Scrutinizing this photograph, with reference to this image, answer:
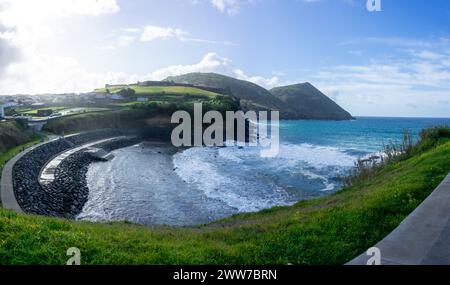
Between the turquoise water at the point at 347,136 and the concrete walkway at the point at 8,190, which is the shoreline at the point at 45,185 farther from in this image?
the turquoise water at the point at 347,136

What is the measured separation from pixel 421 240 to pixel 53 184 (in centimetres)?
2880

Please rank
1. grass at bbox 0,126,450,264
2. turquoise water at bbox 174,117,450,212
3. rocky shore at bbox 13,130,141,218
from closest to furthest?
grass at bbox 0,126,450,264, rocky shore at bbox 13,130,141,218, turquoise water at bbox 174,117,450,212

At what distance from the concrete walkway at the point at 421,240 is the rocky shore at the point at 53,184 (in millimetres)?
20692

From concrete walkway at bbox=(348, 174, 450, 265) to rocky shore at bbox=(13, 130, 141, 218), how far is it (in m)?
20.7

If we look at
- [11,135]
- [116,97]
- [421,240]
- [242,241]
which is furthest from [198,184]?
[116,97]

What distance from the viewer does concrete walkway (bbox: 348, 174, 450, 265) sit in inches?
249

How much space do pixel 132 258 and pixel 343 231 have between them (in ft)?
16.9

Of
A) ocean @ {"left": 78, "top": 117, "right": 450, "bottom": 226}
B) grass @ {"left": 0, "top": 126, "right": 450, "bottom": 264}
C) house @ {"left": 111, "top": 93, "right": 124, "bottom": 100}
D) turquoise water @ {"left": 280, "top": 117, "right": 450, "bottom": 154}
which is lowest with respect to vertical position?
ocean @ {"left": 78, "top": 117, "right": 450, "bottom": 226}

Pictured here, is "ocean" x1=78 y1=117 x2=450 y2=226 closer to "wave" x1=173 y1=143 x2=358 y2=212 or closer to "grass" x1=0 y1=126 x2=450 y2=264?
"wave" x1=173 y1=143 x2=358 y2=212

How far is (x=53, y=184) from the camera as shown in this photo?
29016mm

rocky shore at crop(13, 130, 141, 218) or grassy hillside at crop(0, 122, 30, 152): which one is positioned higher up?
grassy hillside at crop(0, 122, 30, 152)

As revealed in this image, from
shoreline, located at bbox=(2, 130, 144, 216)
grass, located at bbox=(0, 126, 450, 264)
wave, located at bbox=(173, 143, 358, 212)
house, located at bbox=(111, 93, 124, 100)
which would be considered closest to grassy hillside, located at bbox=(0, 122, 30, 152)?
shoreline, located at bbox=(2, 130, 144, 216)

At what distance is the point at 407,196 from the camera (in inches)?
413

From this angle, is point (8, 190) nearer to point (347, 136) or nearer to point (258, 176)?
point (258, 176)
